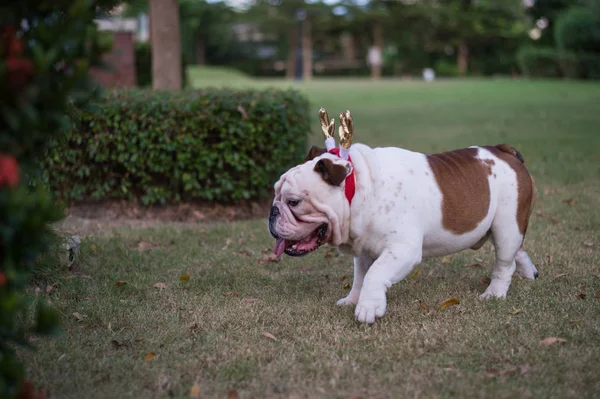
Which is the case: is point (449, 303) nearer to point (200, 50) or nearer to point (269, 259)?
point (269, 259)

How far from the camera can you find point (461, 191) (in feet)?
16.6

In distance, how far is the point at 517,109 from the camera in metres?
20.9

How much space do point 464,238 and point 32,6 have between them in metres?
3.34

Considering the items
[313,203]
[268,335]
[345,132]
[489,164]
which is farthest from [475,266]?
[268,335]

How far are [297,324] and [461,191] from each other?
1.52 metres

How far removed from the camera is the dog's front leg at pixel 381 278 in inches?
182

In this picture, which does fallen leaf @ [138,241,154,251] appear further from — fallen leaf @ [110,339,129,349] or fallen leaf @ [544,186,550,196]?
fallen leaf @ [544,186,550,196]

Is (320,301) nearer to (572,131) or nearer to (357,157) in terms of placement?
(357,157)

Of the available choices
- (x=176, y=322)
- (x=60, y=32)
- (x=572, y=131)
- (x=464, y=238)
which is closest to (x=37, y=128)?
(x=60, y=32)

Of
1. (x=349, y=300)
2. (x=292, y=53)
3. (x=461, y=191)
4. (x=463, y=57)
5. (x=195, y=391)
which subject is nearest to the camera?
(x=195, y=391)

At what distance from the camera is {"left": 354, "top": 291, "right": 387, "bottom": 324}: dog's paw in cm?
461

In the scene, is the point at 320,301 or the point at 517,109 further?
the point at 517,109

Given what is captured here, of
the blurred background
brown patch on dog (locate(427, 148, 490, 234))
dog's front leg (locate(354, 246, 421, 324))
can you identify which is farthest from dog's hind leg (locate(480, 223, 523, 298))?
the blurred background

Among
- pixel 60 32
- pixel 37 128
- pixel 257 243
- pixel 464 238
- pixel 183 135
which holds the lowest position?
pixel 257 243
